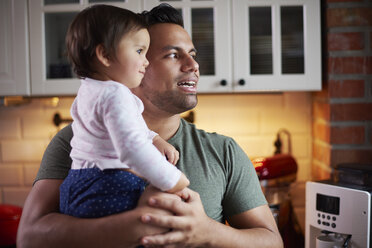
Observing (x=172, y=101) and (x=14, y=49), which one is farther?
(x=14, y=49)

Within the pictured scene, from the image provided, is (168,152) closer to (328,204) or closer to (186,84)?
(186,84)

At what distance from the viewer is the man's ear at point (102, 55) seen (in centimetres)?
102

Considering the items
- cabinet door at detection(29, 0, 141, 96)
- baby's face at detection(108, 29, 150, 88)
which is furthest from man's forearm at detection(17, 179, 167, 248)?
cabinet door at detection(29, 0, 141, 96)

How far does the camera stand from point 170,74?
1410mm

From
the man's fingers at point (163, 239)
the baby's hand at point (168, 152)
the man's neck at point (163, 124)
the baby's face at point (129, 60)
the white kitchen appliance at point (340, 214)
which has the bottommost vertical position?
Result: the white kitchen appliance at point (340, 214)

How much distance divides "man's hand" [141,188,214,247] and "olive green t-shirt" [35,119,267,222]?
0.20 m

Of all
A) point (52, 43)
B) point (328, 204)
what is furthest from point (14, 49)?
point (328, 204)

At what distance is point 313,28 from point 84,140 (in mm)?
1312

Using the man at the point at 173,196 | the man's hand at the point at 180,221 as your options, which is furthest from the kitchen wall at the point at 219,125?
the man's hand at the point at 180,221

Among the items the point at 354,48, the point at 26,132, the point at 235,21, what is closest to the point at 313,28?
the point at 354,48

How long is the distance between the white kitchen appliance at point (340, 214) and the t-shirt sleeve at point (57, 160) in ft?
3.03

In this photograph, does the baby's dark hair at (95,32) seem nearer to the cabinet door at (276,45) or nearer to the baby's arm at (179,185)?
the baby's arm at (179,185)

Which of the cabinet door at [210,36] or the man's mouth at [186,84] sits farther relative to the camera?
the cabinet door at [210,36]

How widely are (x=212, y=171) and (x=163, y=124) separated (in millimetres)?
253
